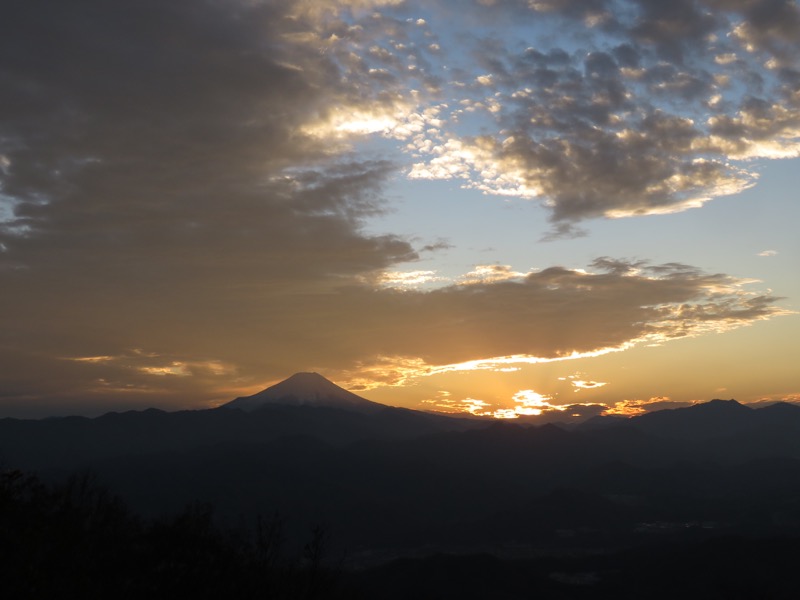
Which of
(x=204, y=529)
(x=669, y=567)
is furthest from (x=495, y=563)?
(x=204, y=529)

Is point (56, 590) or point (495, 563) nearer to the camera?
point (56, 590)

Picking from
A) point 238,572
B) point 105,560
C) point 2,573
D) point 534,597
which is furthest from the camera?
point 534,597

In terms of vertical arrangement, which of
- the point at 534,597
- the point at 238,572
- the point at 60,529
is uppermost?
the point at 60,529

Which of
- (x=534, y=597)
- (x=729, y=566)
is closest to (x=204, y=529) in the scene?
(x=534, y=597)

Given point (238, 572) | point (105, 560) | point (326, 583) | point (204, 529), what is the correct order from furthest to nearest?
1. point (326, 583)
2. point (204, 529)
3. point (238, 572)
4. point (105, 560)

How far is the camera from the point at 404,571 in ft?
598

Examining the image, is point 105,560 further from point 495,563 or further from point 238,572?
point 495,563

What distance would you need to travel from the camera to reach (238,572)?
56.1m

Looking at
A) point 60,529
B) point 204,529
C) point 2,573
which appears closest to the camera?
point 2,573

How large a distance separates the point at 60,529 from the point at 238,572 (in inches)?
881

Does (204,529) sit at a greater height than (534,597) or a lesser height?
greater

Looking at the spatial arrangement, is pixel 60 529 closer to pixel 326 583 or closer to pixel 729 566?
pixel 326 583

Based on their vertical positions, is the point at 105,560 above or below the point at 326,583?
above

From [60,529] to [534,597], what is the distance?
150m
